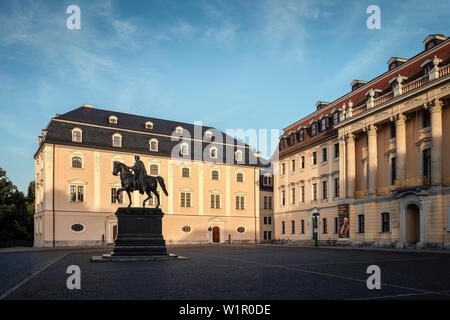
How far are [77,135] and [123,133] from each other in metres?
6.05

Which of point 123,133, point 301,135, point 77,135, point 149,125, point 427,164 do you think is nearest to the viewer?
point 427,164

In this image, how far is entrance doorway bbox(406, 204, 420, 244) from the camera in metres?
34.6

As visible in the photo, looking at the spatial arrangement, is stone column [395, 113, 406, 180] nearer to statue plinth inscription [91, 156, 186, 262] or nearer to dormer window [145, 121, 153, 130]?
statue plinth inscription [91, 156, 186, 262]

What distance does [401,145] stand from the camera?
3569 centimetres

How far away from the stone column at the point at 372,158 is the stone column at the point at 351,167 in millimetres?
2747

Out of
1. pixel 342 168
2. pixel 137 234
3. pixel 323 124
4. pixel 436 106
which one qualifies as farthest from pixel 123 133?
pixel 436 106

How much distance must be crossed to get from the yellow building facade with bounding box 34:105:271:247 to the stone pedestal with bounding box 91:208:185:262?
102 feet

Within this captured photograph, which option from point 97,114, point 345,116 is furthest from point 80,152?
point 345,116

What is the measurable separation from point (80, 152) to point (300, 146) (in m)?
26.6

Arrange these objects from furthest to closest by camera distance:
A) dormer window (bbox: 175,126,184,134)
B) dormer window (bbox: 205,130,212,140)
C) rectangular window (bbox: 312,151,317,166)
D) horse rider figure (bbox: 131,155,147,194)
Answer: dormer window (bbox: 205,130,212,140) → dormer window (bbox: 175,126,184,134) → rectangular window (bbox: 312,151,317,166) → horse rider figure (bbox: 131,155,147,194)

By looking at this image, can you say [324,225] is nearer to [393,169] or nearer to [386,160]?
[386,160]

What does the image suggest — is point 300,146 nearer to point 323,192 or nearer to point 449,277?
point 323,192

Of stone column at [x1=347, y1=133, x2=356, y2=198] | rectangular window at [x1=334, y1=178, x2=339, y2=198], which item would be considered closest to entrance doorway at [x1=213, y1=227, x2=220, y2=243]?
rectangular window at [x1=334, y1=178, x2=339, y2=198]

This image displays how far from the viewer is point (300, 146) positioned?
52094 millimetres
